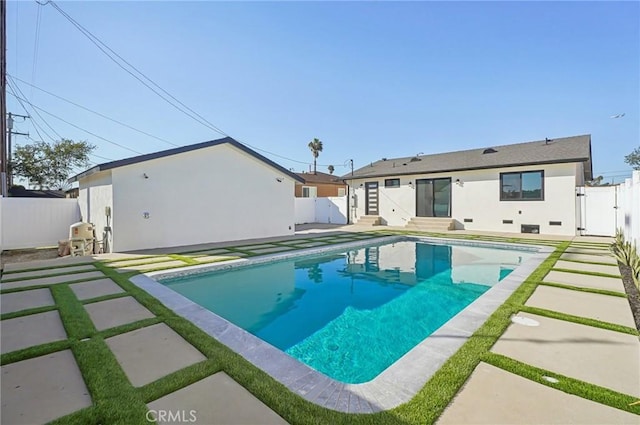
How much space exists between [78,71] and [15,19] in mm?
4535

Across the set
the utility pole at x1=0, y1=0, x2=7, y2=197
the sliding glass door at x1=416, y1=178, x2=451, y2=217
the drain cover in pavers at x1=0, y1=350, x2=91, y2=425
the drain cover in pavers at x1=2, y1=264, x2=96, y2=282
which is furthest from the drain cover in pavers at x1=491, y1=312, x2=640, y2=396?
the utility pole at x1=0, y1=0, x2=7, y2=197

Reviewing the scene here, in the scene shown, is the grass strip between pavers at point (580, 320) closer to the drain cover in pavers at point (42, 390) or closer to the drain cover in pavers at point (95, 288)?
the drain cover in pavers at point (42, 390)

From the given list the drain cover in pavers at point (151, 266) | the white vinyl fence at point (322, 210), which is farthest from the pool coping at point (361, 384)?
the white vinyl fence at point (322, 210)

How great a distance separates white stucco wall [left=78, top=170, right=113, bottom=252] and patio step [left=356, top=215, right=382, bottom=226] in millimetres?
13528

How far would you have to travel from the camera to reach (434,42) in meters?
12.1

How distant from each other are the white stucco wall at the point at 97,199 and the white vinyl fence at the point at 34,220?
0.85 m

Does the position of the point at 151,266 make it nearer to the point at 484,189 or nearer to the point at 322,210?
the point at 484,189

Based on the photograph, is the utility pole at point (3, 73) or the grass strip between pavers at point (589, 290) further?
the utility pole at point (3, 73)

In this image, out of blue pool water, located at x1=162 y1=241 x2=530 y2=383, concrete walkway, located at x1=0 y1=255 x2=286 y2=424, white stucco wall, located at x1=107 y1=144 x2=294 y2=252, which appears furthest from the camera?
white stucco wall, located at x1=107 y1=144 x2=294 y2=252

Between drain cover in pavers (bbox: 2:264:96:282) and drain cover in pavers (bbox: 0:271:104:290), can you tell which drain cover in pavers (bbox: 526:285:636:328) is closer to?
drain cover in pavers (bbox: 0:271:104:290)

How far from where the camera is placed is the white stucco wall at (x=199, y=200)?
945 cm

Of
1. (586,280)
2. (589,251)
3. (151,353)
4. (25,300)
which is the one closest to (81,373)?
(151,353)

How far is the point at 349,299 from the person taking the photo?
5965 mm

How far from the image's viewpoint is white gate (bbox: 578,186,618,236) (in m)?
11.7
